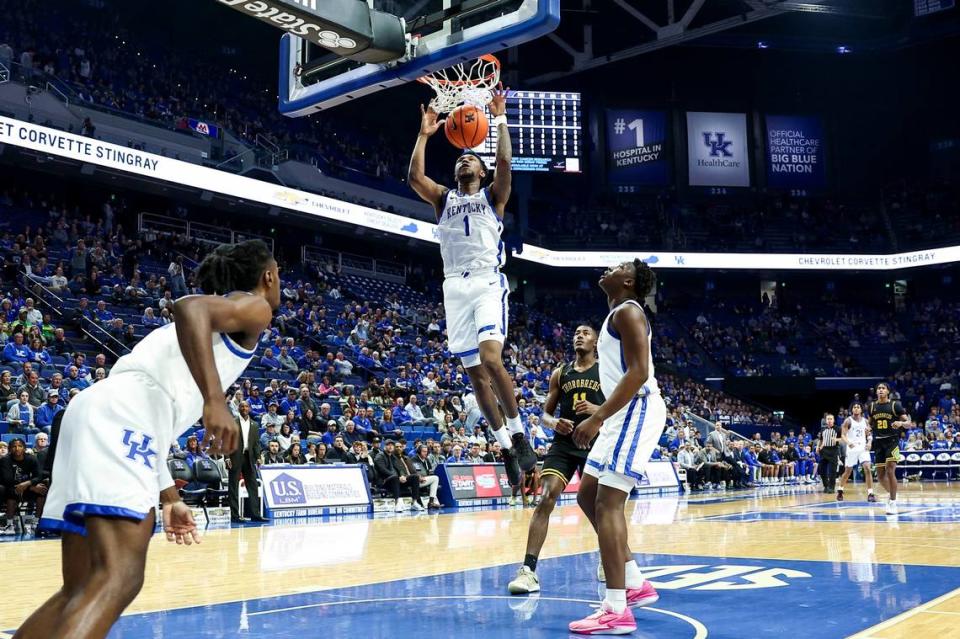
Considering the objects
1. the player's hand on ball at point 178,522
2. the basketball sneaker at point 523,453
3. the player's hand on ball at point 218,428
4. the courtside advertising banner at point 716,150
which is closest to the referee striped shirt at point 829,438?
the basketball sneaker at point 523,453

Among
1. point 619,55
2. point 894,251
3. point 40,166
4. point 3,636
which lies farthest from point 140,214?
point 894,251

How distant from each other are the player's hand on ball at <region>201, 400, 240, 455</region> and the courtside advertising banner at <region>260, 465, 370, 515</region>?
1021cm

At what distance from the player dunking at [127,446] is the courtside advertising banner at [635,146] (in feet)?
111

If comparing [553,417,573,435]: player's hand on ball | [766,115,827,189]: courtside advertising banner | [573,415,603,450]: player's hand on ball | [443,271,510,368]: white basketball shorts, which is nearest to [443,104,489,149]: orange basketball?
[443,271,510,368]: white basketball shorts

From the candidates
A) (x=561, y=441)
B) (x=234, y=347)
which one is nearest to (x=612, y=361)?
(x=561, y=441)

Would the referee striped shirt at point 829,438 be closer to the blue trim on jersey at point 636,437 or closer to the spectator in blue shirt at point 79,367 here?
the spectator in blue shirt at point 79,367

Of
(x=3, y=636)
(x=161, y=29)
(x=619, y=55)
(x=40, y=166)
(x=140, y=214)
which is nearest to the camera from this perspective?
(x=3, y=636)

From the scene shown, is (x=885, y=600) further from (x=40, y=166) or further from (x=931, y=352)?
(x=931, y=352)

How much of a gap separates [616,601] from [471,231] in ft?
8.54

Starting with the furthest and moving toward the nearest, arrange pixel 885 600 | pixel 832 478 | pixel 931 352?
pixel 931 352 < pixel 832 478 < pixel 885 600

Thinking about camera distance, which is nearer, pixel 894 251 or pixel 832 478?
pixel 832 478

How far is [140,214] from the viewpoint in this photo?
23562 millimetres

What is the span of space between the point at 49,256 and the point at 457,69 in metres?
15.0

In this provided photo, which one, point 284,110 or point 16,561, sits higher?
point 284,110
